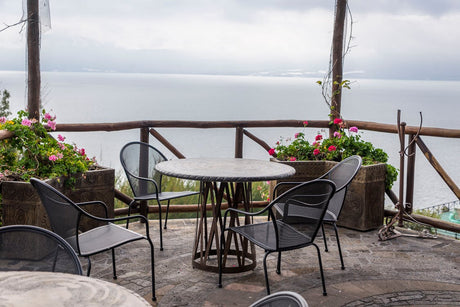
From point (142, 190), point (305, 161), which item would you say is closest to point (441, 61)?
point (305, 161)

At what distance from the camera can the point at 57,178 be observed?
384cm

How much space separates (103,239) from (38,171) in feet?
4.07

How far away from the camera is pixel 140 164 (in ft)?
14.4

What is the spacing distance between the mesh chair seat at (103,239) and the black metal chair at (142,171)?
100cm

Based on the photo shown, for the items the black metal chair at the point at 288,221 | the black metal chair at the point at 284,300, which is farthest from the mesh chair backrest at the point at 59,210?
the black metal chair at the point at 284,300

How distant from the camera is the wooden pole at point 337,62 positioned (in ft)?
18.0

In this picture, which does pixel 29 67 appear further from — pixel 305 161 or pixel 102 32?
pixel 102 32

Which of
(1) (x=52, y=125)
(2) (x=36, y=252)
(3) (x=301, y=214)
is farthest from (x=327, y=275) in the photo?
(1) (x=52, y=125)

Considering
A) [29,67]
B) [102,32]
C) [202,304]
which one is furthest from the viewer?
[102,32]

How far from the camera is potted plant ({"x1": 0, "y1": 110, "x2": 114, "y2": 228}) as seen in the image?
11.8 feet

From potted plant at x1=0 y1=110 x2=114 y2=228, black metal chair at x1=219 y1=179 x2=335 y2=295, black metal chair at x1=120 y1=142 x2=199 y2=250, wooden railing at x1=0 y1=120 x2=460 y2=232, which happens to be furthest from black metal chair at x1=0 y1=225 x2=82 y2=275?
wooden railing at x1=0 y1=120 x2=460 y2=232

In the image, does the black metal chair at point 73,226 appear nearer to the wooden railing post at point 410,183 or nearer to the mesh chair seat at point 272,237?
the mesh chair seat at point 272,237

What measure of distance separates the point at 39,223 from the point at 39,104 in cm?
223

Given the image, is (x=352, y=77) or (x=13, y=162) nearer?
(x=13, y=162)
